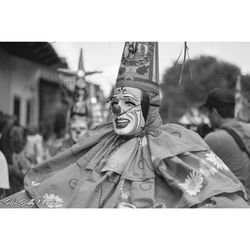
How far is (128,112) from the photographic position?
14.9ft

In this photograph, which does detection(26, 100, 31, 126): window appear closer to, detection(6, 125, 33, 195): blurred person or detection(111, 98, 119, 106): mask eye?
detection(6, 125, 33, 195): blurred person

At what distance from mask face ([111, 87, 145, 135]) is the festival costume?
0.6 inches

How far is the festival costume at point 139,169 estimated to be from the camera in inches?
164

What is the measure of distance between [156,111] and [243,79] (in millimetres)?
4897

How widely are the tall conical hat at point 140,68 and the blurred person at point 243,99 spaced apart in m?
3.77

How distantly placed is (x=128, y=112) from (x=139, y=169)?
1.57 feet

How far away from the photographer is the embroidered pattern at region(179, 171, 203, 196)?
13.6ft

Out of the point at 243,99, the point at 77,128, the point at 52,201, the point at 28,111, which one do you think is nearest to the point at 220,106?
the point at 52,201

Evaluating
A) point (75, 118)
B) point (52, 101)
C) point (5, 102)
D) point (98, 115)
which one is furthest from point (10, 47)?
point (52, 101)

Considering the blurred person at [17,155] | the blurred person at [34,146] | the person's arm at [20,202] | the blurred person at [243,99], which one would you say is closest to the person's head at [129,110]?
the person's arm at [20,202]

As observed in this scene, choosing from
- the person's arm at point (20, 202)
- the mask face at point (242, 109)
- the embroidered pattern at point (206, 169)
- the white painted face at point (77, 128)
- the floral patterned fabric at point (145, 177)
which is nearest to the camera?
the floral patterned fabric at point (145, 177)

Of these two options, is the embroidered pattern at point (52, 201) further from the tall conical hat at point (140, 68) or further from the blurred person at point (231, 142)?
the blurred person at point (231, 142)

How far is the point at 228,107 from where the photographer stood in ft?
18.7

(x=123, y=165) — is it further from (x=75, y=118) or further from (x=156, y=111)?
(x=75, y=118)
